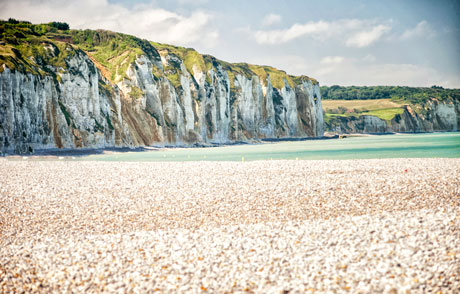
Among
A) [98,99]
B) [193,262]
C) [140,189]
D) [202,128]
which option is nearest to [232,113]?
[202,128]

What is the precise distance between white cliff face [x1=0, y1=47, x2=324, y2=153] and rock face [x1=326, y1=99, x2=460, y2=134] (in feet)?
147

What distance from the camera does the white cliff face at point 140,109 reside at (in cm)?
4703

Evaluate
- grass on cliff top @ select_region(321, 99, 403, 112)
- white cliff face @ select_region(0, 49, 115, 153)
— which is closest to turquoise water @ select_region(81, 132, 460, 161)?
white cliff face @ select_region(0, 49, 115, 153)

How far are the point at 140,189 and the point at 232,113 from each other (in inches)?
3309

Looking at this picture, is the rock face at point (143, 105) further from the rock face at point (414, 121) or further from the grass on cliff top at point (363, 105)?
the grass on cliff top at point (363, 105)

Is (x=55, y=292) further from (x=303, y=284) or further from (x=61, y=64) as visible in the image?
(x=61, y=64)

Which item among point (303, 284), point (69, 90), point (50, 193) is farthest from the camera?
point (69, 90)

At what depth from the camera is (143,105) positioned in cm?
7062

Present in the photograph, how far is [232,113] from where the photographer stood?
9938 cm

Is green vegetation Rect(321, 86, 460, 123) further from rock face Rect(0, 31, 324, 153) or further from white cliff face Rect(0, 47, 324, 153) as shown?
white cliff face Rect(0, 47, 324, 153)

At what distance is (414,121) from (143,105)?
134m

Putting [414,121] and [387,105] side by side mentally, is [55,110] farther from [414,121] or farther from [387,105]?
[387,105]

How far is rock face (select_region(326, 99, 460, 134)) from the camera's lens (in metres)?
160

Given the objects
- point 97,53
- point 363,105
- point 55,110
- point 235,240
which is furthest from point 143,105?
point 363,105
